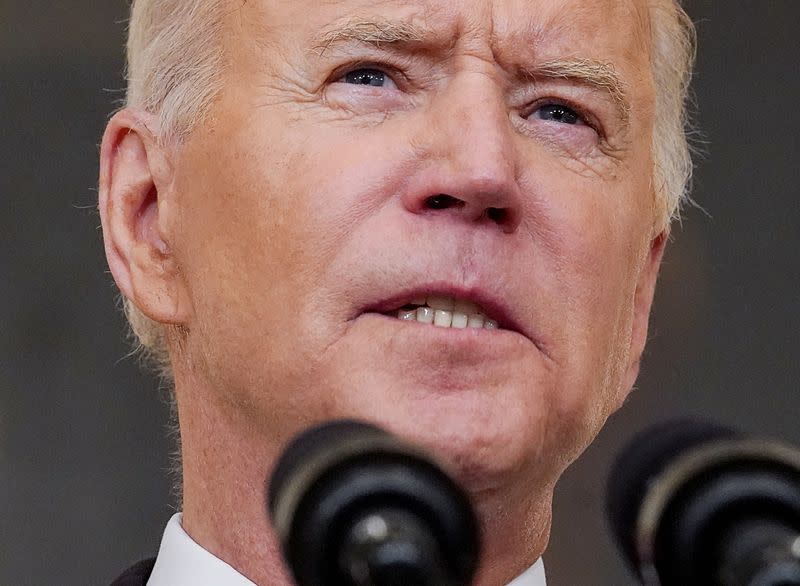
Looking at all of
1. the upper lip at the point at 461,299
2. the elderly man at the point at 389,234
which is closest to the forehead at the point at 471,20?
the elderly man at the point at 389,234

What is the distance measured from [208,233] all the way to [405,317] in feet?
1.06

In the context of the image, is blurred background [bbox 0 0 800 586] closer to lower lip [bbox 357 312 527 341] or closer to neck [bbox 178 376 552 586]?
neck [bbox 178 376 552 586]

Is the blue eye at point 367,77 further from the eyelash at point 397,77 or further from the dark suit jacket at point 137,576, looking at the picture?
the dark suit jacket at point 137,576

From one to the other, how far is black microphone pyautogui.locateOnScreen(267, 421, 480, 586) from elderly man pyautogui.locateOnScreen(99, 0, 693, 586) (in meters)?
0.52

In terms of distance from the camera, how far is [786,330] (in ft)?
9.01

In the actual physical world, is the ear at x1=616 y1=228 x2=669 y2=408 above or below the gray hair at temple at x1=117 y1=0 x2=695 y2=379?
below

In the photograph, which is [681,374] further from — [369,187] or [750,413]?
[369,187]

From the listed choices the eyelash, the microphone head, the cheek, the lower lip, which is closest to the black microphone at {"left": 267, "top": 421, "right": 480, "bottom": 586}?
the microphone head

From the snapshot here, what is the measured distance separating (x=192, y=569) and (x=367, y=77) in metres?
0.66

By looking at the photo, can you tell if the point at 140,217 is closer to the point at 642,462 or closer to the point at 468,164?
the point at 468,164

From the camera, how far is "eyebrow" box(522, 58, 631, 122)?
1604mm

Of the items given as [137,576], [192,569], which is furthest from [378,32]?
[137,576]

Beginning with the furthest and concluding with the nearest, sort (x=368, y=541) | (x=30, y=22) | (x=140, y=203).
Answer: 1. (x=30, y=22)
2. (x=140, y=203)
3. (x=368, y=541)

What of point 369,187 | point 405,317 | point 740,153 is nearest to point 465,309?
point 405,317
